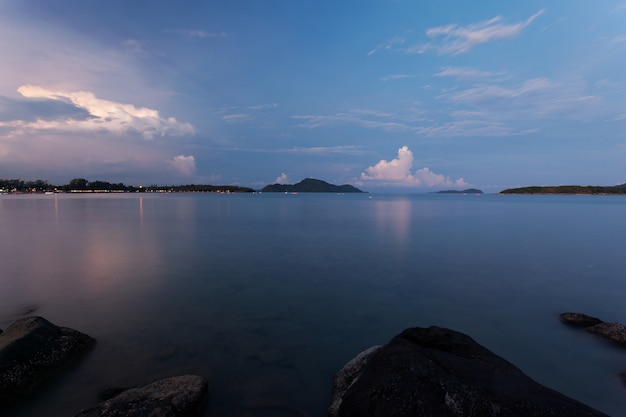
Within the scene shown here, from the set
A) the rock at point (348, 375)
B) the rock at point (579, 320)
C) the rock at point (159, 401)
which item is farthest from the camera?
the rock at point (579, 320)

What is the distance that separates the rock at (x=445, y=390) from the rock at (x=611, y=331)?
7495 mm

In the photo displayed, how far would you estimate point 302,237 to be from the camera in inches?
1351

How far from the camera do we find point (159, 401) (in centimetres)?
→ 619

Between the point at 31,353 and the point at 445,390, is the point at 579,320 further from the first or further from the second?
the point at 31,353

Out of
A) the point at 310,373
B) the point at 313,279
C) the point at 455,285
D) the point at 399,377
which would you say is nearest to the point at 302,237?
the point at 313,279

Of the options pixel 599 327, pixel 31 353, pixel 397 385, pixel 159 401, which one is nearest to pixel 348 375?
pixel 397 385

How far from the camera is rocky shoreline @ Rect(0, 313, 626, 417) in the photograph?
482cm

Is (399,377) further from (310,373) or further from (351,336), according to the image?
(351,336)

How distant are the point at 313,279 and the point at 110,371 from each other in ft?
→ 36.4

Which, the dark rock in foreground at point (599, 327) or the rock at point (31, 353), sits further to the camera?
the dark rock in foreground at point (599, 327)

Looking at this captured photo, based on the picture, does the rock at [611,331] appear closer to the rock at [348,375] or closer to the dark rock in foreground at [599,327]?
the dark rock in foreground at [599,327]

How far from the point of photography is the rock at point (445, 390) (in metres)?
4.75

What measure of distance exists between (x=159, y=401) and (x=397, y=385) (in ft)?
15.4

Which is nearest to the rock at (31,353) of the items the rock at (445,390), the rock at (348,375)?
the rock at (348,375)
